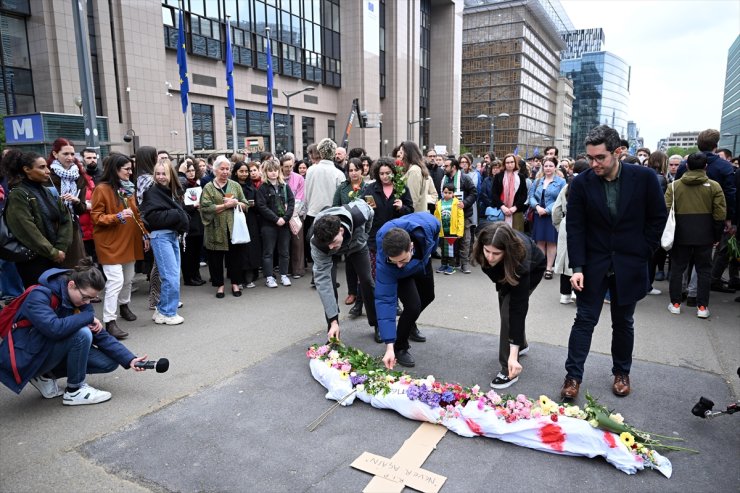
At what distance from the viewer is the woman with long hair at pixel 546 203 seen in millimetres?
7816

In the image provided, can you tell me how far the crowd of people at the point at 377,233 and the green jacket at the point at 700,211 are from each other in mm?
15

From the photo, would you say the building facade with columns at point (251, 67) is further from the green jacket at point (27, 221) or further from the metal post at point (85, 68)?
the green jacket at point (27, 221)

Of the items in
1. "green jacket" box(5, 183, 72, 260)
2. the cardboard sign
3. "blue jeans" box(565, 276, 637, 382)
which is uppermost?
"green jacket" box(5, 183, 72, 260)

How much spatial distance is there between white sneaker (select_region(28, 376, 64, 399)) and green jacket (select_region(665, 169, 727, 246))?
674 cm

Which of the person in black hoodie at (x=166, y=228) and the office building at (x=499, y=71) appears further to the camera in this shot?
the office building at (x=499, y=71)

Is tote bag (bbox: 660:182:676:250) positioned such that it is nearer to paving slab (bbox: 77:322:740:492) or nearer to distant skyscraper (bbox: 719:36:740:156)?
paving slab (bbox: 77:322:740:492)

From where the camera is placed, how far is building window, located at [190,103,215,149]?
27761mm

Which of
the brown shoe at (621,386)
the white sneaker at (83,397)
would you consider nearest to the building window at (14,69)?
the white sneaker at (83,397)

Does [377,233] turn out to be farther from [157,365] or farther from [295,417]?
[157,365]

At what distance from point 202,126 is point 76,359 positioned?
2685 cm

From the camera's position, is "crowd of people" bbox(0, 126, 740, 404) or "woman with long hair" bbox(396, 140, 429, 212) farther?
"woman with long hair" bbox(396, 140, 429, 212)

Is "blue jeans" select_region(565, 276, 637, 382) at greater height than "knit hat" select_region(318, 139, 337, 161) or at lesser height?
lesser

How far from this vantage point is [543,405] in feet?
10.4

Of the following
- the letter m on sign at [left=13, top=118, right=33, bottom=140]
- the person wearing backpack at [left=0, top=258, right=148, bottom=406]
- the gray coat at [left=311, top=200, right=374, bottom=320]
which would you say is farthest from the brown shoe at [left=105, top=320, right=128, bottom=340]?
the letter m on sign at [left=13, top=118, right=33, bottom=140]
